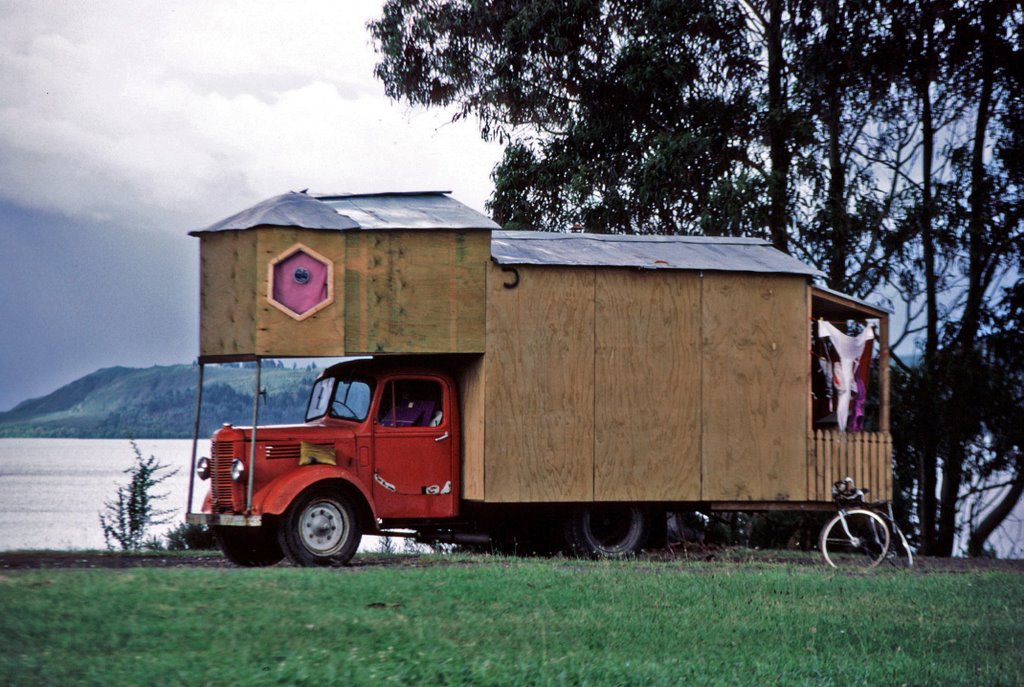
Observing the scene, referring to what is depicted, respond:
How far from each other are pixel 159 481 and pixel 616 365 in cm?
852

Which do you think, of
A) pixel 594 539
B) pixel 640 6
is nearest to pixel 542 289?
pixel 594 539

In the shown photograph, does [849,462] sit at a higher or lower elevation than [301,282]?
lower

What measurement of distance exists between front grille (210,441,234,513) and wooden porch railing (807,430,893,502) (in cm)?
686

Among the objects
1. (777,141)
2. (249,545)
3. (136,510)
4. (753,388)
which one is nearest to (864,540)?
(753,388)

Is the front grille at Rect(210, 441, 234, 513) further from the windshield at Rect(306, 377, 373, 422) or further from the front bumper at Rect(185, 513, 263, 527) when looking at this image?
the windshield at Rect(306, 377, 373, 422)

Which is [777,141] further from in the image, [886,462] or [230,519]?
[230,519]

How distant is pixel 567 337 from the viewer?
1476 cm

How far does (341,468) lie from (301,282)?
2.08 metres

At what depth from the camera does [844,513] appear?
1477 cm

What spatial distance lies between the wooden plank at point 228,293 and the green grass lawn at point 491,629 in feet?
9.34

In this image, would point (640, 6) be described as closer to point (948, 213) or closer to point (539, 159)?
point (539, 159)

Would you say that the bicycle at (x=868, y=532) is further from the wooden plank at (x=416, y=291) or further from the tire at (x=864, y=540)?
the wooden plank at (x=416, y=291)

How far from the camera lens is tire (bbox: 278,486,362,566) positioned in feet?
42.8

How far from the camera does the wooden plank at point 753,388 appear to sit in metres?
15.1
